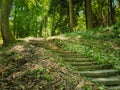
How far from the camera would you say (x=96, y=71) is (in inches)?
371

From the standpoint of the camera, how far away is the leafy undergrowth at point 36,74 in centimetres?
756

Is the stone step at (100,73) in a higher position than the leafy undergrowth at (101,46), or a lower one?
lower

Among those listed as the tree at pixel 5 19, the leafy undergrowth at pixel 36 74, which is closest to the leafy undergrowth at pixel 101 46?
the leafy undergrowth at pixel 36 74

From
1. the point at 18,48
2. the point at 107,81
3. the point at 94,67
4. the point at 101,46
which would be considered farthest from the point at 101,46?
the point at 107,81

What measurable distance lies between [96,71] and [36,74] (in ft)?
7.75

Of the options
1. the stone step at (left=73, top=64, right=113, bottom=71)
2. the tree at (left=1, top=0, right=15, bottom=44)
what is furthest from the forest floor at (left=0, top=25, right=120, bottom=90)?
the tree at (left=1, top=0, right=15, bottom=44)

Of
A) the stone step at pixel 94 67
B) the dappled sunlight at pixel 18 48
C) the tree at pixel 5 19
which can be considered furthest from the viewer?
the tree at pixel 5 19

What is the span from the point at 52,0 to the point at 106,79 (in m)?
22.9

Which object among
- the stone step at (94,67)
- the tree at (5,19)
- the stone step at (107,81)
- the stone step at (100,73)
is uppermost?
the tree at (5,19)

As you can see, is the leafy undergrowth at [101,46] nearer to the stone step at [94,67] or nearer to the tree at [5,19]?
the stone step at [94,67]

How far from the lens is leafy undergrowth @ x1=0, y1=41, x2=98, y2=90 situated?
7.56m

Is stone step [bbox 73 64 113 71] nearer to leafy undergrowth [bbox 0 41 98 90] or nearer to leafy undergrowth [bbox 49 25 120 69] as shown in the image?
leafy undergrowth [bbox 49 25 120 69]

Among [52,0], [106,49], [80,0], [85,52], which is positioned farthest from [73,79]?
[52,0]

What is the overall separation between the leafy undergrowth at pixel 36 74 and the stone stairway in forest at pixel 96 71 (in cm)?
56
